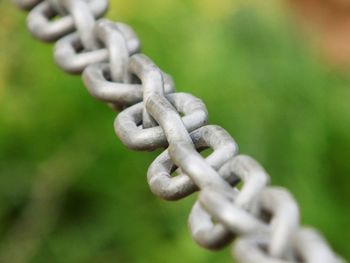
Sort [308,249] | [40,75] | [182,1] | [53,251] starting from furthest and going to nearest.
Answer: [182,1], [40,75], [53,251], [308,249]

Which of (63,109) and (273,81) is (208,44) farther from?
(63,109)

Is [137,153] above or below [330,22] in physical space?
above

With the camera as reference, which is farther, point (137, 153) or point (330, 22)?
point (330, 22)

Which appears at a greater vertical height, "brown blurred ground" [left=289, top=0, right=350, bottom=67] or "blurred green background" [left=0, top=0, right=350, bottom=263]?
"blurred green background" [left=0, top=0, right=350, bottom=263]

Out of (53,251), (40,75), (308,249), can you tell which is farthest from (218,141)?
(40,75)

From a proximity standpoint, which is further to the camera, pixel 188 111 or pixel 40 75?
pixel 40 75
